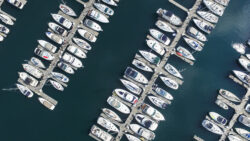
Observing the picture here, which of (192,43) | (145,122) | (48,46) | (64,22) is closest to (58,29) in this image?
(64,22)

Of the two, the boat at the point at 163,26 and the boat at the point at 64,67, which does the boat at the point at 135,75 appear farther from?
the boat at the point at 64,67

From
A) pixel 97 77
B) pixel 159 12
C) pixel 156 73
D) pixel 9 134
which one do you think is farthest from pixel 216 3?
pixel 9 134

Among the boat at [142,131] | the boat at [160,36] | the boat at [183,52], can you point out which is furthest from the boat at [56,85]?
the boat at [183,52]

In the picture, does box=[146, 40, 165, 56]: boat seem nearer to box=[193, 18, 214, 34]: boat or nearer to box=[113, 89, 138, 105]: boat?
box=[193, 18, 214, 34]: boat

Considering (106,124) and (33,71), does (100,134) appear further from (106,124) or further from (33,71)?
(33,71)

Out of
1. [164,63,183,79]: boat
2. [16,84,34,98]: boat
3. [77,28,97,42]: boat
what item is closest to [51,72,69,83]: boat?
[16,84,34,98]: boat
